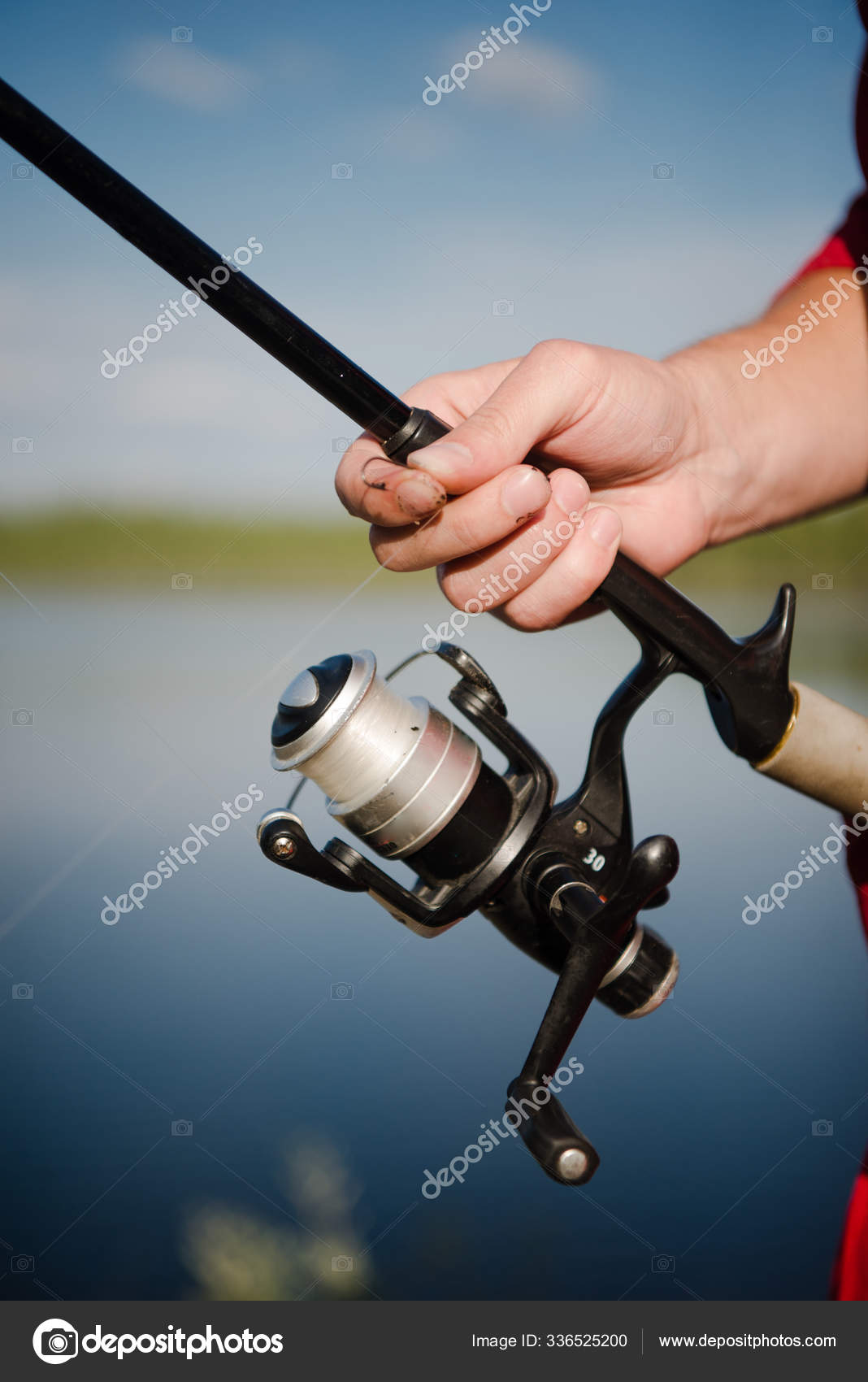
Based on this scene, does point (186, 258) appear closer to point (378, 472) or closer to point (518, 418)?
point (378, 472)

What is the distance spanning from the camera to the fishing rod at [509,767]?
3.26 feet

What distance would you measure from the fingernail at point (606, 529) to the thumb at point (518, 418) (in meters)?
0.12

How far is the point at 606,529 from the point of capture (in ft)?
4.06

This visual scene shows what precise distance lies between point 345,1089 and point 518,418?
103 inches

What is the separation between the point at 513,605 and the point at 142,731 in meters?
4.69

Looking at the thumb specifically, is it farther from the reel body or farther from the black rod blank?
the reel body

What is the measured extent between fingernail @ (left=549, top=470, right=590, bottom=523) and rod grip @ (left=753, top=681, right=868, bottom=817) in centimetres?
36

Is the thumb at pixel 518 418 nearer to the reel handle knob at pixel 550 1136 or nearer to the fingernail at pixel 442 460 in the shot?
the fingernail at pixel 442 460

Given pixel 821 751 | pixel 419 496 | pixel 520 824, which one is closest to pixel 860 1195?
pixel 821 751

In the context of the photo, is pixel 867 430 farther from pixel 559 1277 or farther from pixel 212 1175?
pixel 212 1175

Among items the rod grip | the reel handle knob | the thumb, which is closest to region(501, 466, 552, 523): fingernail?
the thumb
